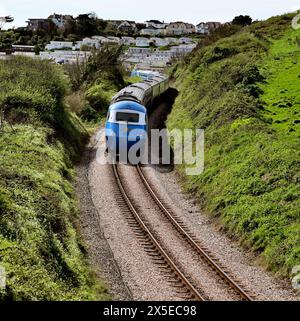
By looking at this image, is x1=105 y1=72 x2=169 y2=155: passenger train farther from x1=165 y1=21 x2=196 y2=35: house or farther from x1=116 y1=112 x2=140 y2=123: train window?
x1=165 y1=21 x2=196 y2=35: house

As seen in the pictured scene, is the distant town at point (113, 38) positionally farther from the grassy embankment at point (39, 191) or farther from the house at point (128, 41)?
the grassy embankment at point (39, 191)

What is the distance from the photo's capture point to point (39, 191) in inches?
705

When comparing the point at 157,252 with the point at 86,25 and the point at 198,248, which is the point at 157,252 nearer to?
the point at 198,248

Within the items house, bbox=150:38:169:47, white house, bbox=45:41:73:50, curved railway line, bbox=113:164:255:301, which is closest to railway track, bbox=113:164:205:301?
curved railway line, bbox=113:164:255:301

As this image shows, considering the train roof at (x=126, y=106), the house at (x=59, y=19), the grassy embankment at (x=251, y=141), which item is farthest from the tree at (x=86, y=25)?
the train roof at (x=126, y=106)

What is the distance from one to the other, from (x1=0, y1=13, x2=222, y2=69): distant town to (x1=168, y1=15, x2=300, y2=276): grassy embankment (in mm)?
33161

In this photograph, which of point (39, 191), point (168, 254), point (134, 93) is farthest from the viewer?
point (134, 93)

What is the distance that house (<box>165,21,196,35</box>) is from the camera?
162500 millimetres

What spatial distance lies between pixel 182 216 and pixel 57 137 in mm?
10217

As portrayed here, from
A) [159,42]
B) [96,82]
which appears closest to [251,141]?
[96,82]

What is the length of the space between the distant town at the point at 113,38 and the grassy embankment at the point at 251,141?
3316 centimetres

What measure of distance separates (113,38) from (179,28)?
5330 centimetres

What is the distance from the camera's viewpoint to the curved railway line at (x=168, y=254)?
14398 millimetres
